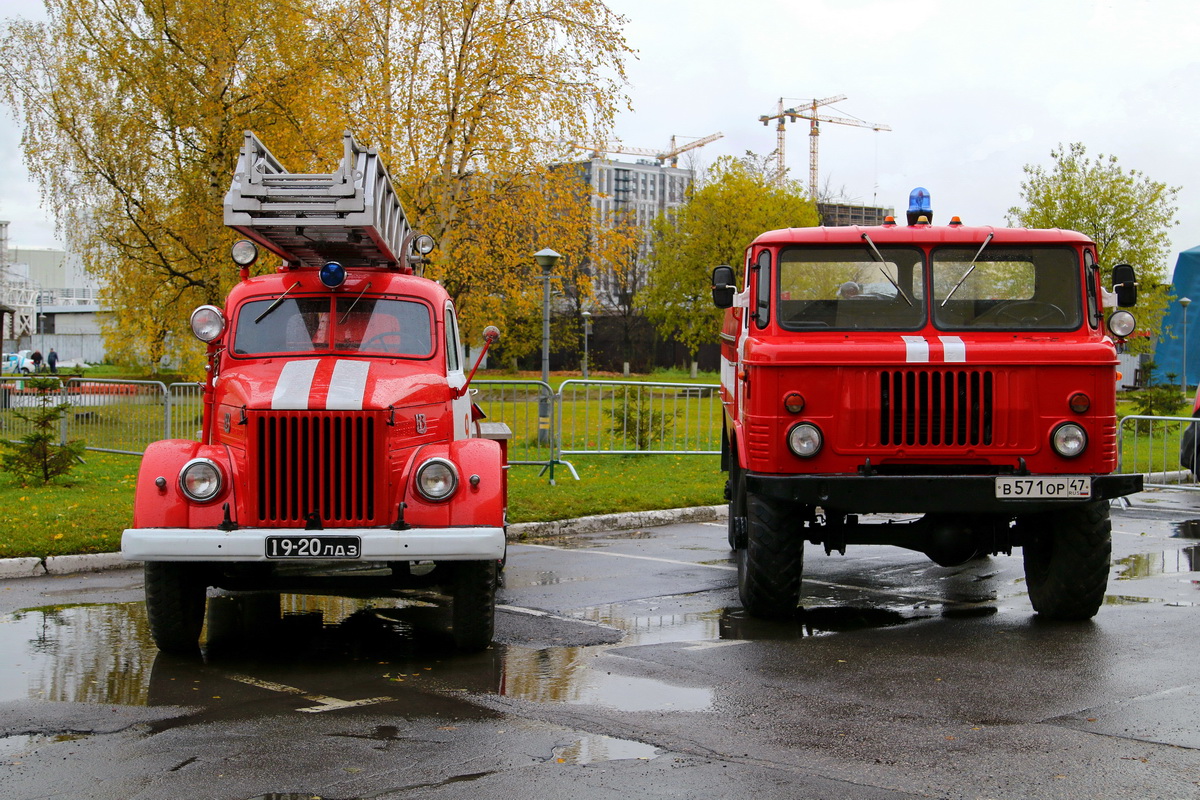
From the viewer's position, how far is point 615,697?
241 inches

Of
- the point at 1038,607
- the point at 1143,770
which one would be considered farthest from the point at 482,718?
the point at 1038,607

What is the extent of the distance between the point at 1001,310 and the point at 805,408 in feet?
5.28

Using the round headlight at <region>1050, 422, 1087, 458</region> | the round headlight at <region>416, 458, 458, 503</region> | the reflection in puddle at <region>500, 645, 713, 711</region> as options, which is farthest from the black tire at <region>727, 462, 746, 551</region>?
the round headlight at <region>416, 458, 458, 503</region>

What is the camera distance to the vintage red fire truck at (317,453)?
679 cm

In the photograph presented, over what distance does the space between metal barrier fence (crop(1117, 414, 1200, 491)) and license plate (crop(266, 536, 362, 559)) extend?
1246 cm

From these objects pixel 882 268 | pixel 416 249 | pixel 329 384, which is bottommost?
pixel 329 384

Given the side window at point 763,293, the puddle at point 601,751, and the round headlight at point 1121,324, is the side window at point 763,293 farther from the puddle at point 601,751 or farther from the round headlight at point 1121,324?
the puddle at point 601,751

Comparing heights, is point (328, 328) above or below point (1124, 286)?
below

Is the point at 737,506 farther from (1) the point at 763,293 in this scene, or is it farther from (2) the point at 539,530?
(2) the point at 539,530

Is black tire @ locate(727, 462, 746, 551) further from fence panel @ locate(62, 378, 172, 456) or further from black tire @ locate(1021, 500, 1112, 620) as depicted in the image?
fence panel @ locate(62, 378, 172, 456)

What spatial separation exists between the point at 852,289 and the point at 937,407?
1037 mm

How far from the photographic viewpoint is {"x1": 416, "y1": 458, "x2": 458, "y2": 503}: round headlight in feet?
23.1

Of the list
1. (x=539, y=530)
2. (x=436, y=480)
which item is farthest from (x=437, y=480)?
(x=539, y=530)

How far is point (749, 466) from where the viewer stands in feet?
26.2
